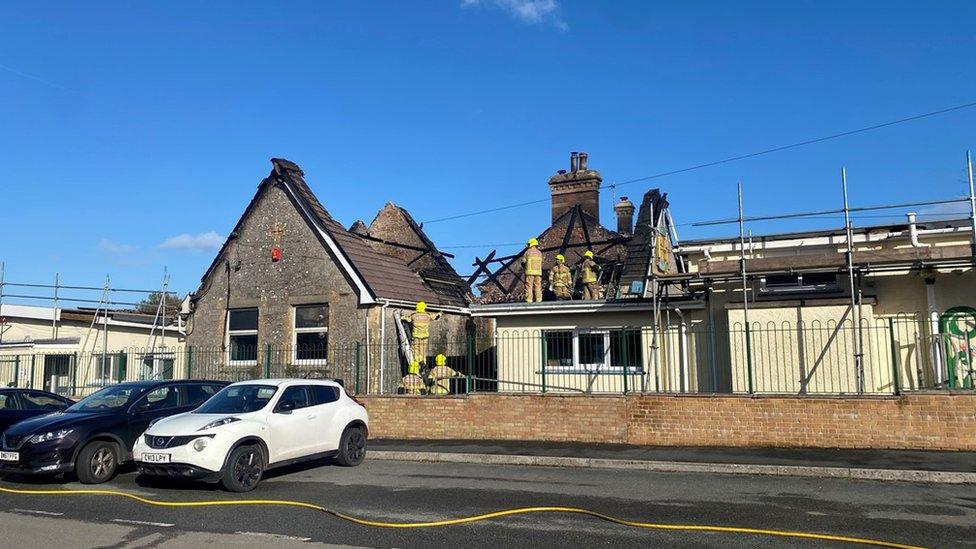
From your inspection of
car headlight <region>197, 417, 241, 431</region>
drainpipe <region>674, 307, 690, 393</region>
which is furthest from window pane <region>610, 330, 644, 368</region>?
car headlight <region>197, 417, 241, 431</region>

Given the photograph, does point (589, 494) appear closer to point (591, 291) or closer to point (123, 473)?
point (123, 473)

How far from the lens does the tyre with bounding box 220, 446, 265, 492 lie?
10.1 m

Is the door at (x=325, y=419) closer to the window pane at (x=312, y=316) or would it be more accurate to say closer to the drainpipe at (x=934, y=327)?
the window pane at (x=312, y=316)

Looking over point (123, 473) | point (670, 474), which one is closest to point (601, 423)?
point (670, 474)

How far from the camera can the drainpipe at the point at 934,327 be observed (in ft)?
45.8

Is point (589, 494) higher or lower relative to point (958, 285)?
lower

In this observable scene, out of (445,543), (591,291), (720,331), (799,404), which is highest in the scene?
(591,291)

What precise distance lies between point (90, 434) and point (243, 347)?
8.93m

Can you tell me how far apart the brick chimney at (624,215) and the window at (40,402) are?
2083cm

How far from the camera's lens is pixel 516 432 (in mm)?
15086

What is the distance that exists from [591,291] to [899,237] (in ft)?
24.4

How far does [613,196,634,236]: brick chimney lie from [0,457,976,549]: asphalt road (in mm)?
19056

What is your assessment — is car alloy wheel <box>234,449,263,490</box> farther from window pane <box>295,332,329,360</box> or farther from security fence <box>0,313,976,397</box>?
window pane <box>295,332,329,360</box>

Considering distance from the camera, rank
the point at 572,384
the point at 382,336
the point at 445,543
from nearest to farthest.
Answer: the point at 445,543
the point at 572,384
the point at 382,336
